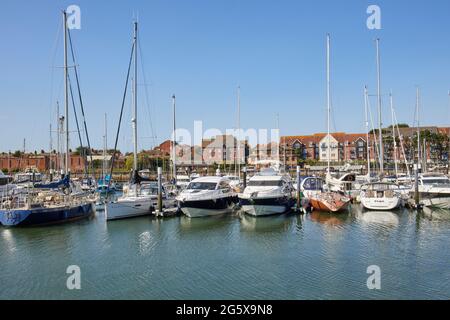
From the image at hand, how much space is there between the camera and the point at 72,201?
31422mm

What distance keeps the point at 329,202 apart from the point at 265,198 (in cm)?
628

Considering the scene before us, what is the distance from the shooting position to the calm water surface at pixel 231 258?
50.6 ft

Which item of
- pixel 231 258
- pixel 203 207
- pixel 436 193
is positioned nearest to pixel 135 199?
pixel 203 207

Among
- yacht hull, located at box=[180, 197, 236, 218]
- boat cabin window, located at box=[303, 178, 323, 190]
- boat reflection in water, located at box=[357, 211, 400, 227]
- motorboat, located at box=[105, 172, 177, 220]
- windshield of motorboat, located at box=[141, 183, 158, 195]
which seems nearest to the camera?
boat reflection in water, located at box=[357, 211, 400, 227]

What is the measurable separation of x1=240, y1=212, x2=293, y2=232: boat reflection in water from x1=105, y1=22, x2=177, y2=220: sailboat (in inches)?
283

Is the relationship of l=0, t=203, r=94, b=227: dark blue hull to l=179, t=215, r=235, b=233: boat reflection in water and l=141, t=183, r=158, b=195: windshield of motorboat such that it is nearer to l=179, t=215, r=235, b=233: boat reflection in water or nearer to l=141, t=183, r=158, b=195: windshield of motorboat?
l=141, t=183, r=158, b=195: windshield of motorboat

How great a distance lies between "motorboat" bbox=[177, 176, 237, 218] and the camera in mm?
30969

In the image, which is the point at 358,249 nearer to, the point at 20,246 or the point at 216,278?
the point at 216,278

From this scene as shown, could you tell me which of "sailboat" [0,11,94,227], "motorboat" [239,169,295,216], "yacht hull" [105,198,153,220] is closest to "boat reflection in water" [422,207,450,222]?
"motorboat" [239,169,295,216]

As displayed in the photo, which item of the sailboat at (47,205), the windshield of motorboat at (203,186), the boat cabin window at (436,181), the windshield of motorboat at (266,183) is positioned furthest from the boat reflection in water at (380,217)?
the sailboat at (47,205)

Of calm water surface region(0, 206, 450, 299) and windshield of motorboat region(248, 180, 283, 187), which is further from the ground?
windshield of motorboat region(248, 180, 283, 187)

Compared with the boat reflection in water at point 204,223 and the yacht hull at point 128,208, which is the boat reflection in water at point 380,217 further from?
the yacht hull at point 128,208

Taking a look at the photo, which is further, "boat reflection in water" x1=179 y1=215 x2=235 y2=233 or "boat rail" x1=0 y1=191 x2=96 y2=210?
"boat rail" x1=0 y1=191 x2=96 y2=210
